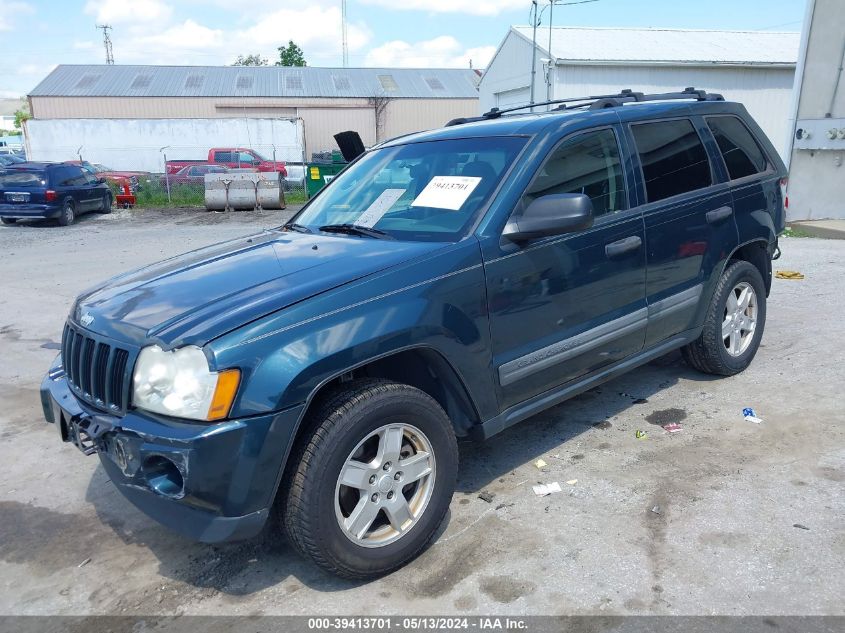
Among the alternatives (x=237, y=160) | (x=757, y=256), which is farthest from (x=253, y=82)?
(x=757, y=256)

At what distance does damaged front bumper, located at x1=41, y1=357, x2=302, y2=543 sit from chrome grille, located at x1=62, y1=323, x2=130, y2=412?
0.38ft

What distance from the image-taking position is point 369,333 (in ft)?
8.92

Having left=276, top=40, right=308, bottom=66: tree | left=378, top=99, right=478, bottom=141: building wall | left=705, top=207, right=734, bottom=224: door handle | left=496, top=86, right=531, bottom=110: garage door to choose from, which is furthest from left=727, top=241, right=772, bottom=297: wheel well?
left=276, top=40, right=308, bottom=66: tree

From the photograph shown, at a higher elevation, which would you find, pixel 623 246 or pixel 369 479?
pixel 623 246

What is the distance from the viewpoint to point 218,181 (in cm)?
1916

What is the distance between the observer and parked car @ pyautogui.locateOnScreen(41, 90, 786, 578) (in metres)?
2.51

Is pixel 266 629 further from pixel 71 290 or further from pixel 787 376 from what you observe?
pixel 71 290

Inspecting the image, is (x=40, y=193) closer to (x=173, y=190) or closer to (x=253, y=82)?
(x=173, y=190)

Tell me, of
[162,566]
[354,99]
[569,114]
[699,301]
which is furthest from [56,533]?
[354,99]

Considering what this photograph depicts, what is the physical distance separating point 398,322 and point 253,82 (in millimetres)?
44194

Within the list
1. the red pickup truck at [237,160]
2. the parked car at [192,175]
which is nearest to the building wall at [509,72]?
the red pickup truck at [237,160]

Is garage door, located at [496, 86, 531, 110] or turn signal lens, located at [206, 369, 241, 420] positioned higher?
garage door, located at [496, 86, 531, 110]

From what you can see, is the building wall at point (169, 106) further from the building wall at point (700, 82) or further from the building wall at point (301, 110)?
the building wall at point (700, 82)

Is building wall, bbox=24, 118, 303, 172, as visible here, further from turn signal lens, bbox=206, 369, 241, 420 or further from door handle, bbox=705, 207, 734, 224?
turn signal lens, bbox=206, 369, 241, 420
